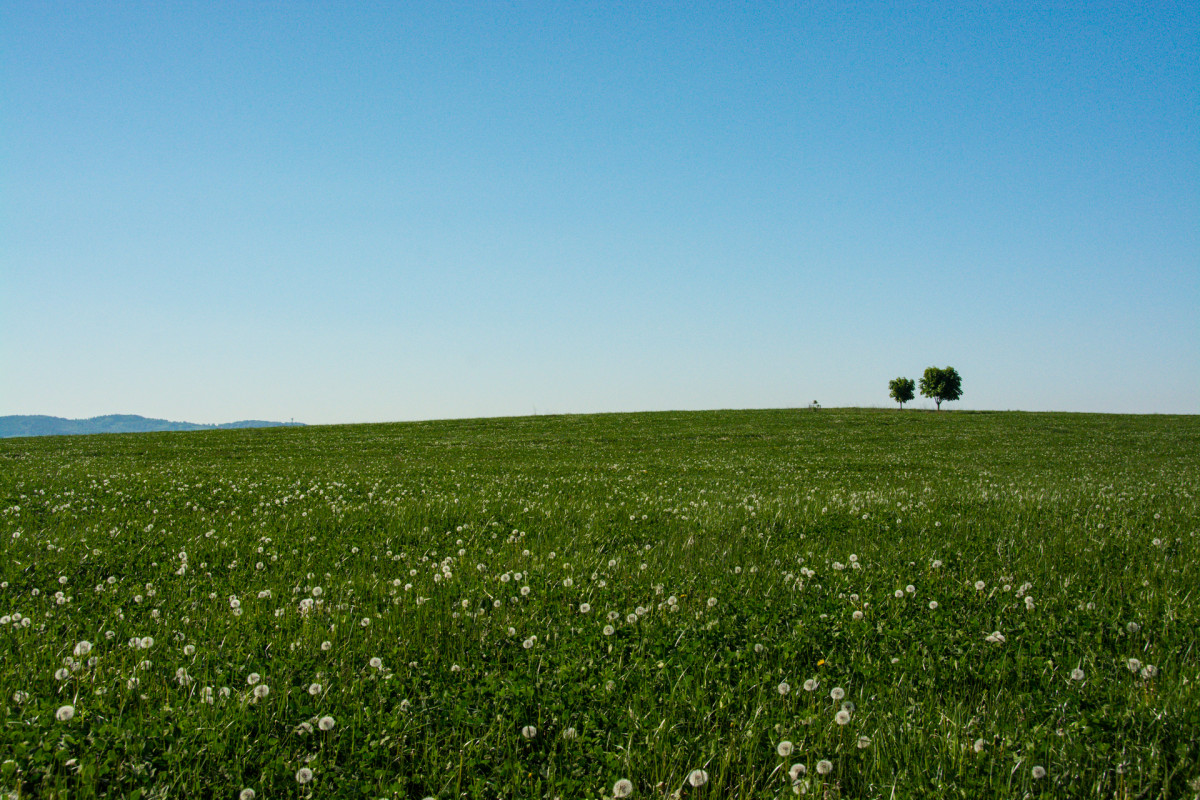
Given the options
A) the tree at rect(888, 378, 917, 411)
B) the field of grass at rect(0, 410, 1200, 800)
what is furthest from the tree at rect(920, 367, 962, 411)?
the field of grass at rect(0, 410, 1200, 800)

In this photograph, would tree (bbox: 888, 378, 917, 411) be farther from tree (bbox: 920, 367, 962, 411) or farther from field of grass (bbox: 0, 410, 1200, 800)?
field of grass (bbox: 0, 410, 1200, 800)

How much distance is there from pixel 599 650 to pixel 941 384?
92.5 meters

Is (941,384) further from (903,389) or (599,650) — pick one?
(599,650)

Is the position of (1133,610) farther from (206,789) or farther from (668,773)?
(206,789)

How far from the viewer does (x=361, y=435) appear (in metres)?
42.7

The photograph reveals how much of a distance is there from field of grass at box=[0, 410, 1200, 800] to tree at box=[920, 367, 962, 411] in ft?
272

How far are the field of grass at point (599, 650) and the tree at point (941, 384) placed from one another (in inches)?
3269

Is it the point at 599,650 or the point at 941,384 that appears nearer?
the point at 599,650

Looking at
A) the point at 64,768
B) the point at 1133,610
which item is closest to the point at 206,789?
the point at 64,768

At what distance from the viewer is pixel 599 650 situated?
455 cm

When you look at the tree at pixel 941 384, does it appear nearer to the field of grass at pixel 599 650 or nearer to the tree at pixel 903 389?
the tree at pixel 903 389

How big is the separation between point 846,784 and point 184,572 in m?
6.47

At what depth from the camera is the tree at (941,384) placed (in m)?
85.4

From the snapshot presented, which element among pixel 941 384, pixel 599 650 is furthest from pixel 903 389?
pixel 599 650
